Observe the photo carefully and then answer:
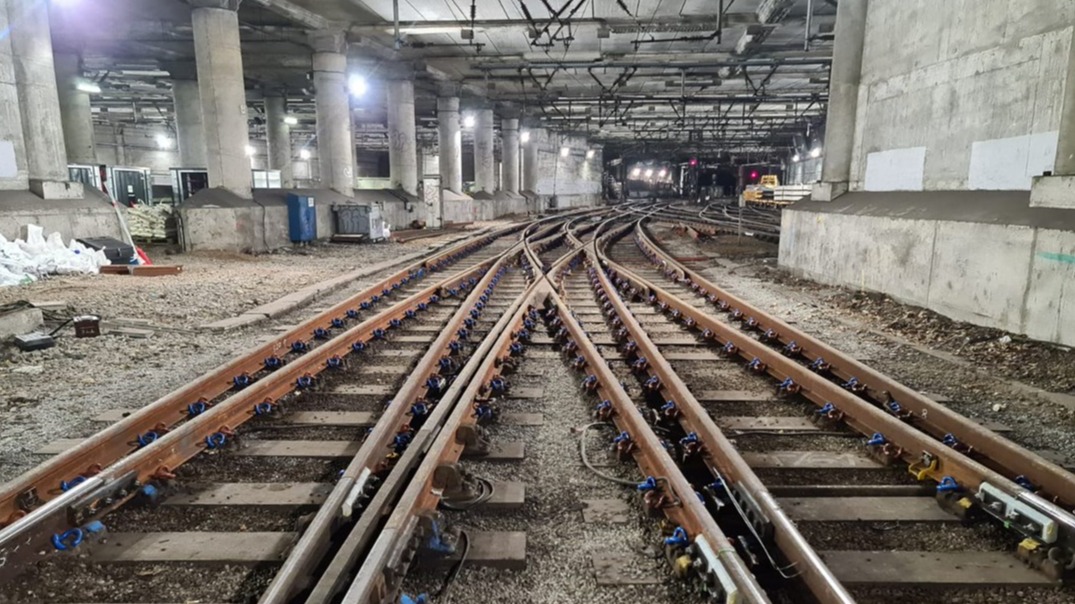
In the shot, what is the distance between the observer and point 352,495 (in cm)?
282

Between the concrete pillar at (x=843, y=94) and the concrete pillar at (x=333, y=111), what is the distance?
14366 mm

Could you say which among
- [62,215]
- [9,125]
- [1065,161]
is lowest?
[62,215]

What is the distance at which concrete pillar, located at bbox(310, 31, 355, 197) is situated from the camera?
60.6ft

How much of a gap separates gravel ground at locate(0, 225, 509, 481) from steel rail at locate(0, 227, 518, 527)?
529mm

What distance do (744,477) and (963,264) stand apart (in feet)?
19.3

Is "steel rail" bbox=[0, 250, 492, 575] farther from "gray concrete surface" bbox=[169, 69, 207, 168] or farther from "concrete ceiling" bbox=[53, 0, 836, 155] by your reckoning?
"gray concrete surface" bbox=[169, 69, 207, 168]

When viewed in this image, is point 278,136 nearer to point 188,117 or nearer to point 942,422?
point 188,117

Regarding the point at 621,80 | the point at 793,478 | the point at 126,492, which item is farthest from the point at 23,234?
the point at 621,80

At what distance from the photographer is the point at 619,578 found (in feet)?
8.30

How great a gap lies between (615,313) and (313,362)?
3.82 metres

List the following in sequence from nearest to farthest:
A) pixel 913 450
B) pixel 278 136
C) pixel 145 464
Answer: pixel 145 464 < pixel 913 450 < pixel 278 136

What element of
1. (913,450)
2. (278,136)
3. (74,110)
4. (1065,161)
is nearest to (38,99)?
(74,110)

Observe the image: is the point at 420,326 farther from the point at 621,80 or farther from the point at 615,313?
the point at 621,80

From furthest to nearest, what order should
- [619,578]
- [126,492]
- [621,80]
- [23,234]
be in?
[621,80], [23,234], [126,492], [619,578]
